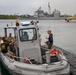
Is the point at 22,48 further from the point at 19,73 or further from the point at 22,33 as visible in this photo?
the point at 19,73

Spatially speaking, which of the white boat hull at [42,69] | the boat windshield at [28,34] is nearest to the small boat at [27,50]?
the boat windshield at [28,34]

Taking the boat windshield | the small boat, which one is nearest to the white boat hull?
the small boat

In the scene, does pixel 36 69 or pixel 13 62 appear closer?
pixel 36 69

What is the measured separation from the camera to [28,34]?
15.4 m

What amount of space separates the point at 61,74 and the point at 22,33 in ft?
11.0

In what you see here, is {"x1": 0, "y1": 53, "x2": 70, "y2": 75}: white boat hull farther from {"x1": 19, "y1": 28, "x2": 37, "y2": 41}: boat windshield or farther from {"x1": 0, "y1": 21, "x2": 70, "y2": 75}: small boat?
{"x1": 19, "y1": 28, "x2": 37, "y2": 41}: boat windshield

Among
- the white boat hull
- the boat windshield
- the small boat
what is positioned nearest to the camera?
the white boat hull

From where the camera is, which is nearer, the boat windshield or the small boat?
the small boat

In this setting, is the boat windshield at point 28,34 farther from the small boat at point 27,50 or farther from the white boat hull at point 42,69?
the white boat hull at point 42,69

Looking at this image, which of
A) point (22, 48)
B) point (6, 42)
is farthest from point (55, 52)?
point (6, 42)

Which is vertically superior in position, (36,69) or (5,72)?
(36,69)

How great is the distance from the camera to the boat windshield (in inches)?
608

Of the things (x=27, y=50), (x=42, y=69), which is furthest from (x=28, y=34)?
(x=42, y=69)

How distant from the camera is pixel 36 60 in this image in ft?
51.9
